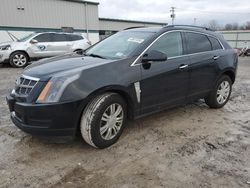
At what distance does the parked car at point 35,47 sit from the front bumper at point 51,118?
9218 mm

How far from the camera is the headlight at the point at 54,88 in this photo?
3.04 m

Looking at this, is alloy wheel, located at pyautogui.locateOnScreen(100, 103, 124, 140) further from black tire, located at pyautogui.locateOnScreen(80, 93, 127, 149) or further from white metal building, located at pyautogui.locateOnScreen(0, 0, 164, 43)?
white metal building, located at pyautogui.locateOnScreen(0, 0, 164, 43)

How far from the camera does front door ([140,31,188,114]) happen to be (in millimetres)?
3843

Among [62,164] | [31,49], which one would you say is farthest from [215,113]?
[31,49]

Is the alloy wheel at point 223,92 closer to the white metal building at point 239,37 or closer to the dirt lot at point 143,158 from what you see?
the dirt lot at point 143,158

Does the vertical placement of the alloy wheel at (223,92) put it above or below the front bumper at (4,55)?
below

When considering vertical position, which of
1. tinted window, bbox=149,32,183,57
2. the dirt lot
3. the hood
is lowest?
the dirt lot

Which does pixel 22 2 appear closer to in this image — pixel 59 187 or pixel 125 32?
pixel 125 32

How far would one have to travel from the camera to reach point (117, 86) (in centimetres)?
342

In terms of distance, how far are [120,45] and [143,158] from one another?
6.16 ft

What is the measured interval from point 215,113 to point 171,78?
5.06 feet

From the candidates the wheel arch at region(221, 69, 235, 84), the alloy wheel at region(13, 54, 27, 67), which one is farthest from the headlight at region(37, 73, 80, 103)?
the alloy wheel at region(13, 54, 27, 67)

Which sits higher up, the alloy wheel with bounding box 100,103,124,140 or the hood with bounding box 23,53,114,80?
A: the hood with bounding box 23,53,114,80

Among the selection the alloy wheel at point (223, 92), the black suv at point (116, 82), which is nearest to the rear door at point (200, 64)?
the black suv at point (116, 82)
